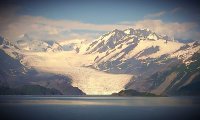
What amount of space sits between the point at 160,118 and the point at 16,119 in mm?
55590

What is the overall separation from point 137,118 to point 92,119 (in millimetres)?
18342

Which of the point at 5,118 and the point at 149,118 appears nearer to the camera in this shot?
the point at 5,118

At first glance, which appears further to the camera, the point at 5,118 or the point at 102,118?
the point at 102,118

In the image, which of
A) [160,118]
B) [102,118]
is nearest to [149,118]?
[160,118]

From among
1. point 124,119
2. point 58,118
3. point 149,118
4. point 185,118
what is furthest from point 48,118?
point 185,118

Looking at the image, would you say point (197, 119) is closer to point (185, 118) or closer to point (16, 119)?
point (185, 118)

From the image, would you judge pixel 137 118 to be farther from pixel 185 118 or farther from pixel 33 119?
pixel 33 119

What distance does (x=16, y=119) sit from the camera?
152500 mm

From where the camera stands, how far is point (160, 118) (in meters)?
164

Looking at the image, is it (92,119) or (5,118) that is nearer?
(5,118)

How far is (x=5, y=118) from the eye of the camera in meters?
152

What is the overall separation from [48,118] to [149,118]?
40.0 metres

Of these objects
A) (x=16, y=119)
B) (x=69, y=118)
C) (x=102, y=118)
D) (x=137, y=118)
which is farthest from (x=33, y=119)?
(x=137, y=118)

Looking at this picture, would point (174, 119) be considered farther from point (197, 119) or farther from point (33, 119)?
point (33, 119)
